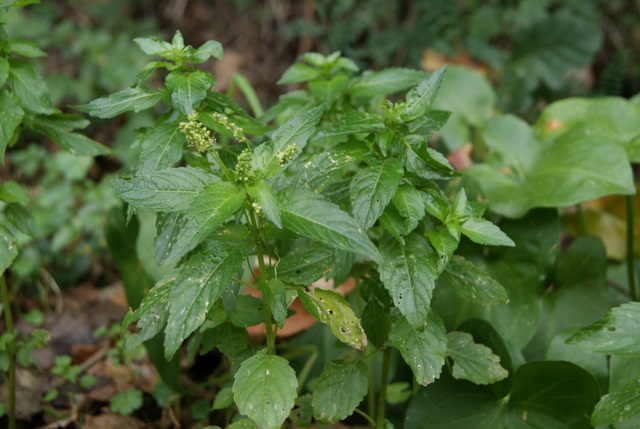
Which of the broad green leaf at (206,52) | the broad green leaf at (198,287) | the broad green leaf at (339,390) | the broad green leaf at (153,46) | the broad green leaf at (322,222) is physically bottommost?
the broad green leaf at (339,390)

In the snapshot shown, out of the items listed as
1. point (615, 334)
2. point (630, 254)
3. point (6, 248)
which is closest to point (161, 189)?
point (6, 248)

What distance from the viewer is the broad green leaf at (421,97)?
1311 mm

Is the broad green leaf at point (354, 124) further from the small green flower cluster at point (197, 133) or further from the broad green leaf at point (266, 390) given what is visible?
the broad green leaf at point (266, 390)

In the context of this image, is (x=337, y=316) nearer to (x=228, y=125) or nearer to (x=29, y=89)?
(x=228, y=125)

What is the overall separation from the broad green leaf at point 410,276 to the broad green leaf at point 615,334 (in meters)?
0.32

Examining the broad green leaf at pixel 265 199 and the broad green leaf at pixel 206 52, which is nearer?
the broad green leaf at pixel 265 199

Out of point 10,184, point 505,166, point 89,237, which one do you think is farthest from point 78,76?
point 505,166

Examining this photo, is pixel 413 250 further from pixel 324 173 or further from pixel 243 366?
pixel 243 366

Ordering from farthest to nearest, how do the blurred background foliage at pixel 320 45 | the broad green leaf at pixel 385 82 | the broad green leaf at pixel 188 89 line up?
the blurred background foliage at pixel 320 45 < the broad green leaf at pixel 385 82 < the broad green leaf at pixel 188 89

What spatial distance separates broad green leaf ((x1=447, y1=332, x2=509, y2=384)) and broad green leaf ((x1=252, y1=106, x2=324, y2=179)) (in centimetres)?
61

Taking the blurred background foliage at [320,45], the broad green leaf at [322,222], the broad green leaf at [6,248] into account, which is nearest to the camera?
the broad green leaf at [322,222]

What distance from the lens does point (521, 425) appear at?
4.99 ft

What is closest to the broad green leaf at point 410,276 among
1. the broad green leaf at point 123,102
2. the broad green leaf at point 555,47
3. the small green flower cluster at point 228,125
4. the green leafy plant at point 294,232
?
the green leafy plant at point 294,232

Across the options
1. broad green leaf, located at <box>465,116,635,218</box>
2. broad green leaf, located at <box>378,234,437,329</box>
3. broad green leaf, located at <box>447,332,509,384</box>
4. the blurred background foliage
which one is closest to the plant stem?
broad green leaf, located at <box>447,332,509,384</box>
